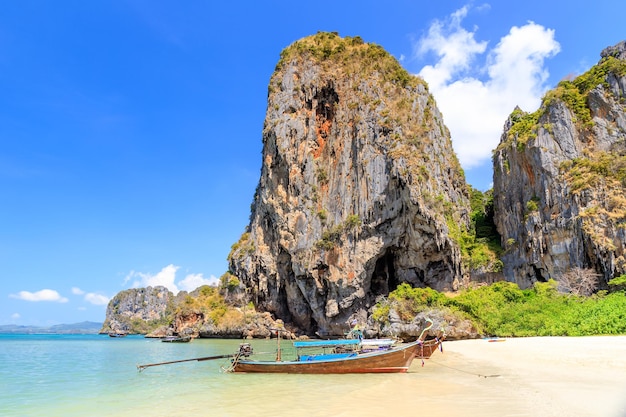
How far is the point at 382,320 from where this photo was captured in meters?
35.8

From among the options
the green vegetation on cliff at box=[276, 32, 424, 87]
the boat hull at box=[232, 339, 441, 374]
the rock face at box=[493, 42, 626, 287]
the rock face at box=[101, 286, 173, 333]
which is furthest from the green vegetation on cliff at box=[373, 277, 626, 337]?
the rock face at box=[101, 286, 173, 333]

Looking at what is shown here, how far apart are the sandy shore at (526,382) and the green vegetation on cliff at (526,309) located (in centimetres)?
523

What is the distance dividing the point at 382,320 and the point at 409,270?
10532 millimetres

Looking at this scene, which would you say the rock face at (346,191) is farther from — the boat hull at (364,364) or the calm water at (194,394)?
the calm water at (194,394)

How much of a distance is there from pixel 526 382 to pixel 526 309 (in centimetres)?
1876

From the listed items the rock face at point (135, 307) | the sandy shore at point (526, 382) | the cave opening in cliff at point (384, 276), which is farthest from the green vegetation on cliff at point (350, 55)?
the rock face at point (135, 307)

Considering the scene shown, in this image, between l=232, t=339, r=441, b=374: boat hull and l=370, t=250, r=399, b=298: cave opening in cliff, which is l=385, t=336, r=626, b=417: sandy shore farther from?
l=370, t=250, r=399, b=298: cave opening in cliff

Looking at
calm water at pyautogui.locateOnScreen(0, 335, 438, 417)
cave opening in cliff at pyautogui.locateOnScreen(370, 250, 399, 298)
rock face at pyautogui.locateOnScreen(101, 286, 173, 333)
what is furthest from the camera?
rock face at pyautogui.locateOnScreen(101, 286, 173, 333)

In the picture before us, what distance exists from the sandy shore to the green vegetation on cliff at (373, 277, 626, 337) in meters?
5.23

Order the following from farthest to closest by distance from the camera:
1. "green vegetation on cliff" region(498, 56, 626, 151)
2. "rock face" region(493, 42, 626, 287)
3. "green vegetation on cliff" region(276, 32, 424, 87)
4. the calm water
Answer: "green vegetation on cliff" region(276, 32, 424, 87), "green vegetation on cliff" region(498, 56, 626, 151), "rock face" region(493, 42, 626, 287), the calm water

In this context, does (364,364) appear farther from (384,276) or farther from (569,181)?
(384,276)

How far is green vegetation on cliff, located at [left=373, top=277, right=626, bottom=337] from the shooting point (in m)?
23.8

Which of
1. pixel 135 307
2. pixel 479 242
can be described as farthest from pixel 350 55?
pixel 135 307

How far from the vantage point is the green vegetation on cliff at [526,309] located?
937 inches
